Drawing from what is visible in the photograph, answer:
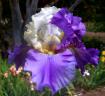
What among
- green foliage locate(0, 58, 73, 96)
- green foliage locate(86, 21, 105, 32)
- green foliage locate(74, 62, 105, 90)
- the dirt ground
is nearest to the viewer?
green foliage locate(0, 58, 73, 96)

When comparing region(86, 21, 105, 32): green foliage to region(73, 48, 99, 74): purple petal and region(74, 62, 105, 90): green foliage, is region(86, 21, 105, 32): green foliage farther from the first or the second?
region(73, 48, 99, 74): purple petal

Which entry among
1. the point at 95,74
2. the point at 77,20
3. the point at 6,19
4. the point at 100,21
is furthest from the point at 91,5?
the point at 77,20

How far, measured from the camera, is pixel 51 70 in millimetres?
1283

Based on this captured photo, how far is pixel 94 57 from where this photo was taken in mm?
1419

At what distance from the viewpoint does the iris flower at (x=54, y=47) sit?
1.30 meters

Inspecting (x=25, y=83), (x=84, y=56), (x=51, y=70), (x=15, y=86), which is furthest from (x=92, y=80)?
(x=51, y=70)

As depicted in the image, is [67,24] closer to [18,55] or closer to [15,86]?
[18,55]

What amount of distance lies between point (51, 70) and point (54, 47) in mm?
149

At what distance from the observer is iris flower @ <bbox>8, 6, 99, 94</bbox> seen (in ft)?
4.28

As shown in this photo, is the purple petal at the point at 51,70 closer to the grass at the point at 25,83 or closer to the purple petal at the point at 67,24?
the purple petal at the point at 67,24

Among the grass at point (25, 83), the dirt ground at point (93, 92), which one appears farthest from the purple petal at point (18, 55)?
the dirt ground at point (93, 92)

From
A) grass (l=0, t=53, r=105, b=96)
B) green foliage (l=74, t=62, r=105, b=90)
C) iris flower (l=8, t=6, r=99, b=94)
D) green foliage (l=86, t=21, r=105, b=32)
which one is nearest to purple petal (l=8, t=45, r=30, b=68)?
iris flower (l=8, t=6, r=99, b=94)

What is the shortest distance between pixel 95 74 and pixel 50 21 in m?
4.75

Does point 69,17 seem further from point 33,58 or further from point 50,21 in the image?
point 33,58
